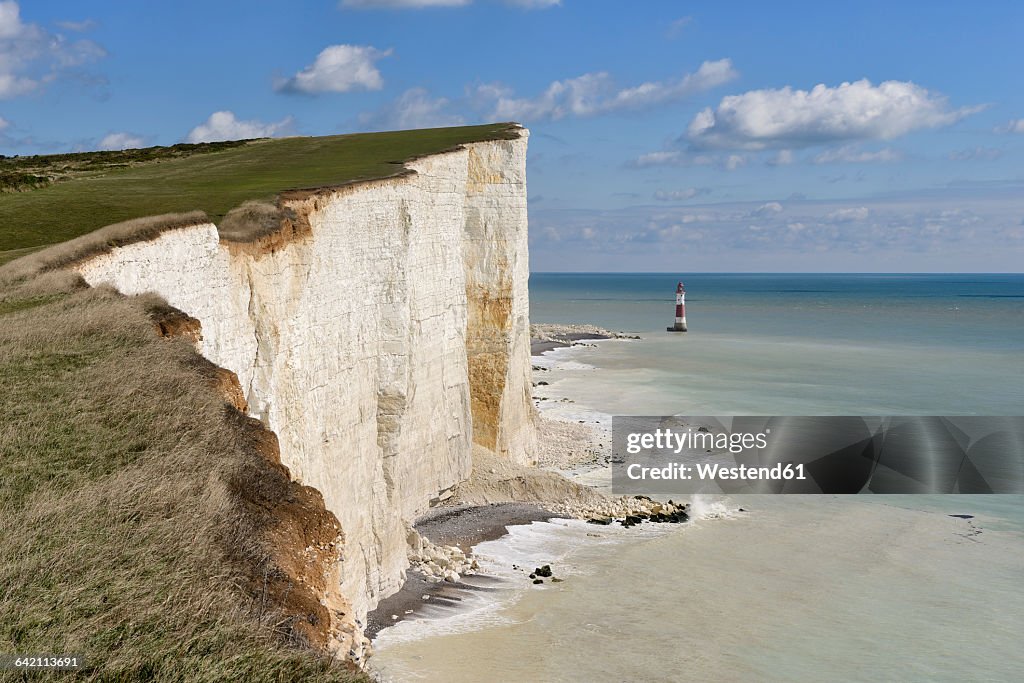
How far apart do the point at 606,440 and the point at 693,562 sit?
12.5 meters

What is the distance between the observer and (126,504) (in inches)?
237

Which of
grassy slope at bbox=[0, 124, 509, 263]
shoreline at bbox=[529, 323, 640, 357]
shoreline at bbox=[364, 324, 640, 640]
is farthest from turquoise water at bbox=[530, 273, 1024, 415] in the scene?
grassy slope at bbox=[0, 124, 509, 263]

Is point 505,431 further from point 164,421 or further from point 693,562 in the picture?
point 164,421

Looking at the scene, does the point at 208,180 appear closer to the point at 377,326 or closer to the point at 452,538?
the point at 377,326

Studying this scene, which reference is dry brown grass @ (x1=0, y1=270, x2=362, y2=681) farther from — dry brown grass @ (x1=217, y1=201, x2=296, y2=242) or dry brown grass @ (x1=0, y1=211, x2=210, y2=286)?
dry brown grass @ (x1=217, y1=201, x2=296, y2=242)

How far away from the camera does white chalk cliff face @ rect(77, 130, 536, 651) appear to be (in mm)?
13414

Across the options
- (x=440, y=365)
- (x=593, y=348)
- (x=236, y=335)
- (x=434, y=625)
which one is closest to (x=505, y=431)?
(x=440, y=365)

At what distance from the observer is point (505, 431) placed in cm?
2656

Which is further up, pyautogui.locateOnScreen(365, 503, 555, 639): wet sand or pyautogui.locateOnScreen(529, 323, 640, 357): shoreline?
pyautogui.locateOnScreen(365, 503, 555, 639): wet sand

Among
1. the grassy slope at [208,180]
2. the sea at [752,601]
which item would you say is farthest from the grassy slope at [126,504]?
the sea at [752,601]

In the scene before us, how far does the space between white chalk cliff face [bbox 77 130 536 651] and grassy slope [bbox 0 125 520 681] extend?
226cm

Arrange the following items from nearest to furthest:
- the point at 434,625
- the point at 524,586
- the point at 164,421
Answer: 1. the point at 164,421
2. the point at 434,625
3. the point at 524,586

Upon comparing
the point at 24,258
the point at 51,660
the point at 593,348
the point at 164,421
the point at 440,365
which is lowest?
the point at 593,348

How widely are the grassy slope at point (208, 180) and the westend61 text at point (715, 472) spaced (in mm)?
10996
